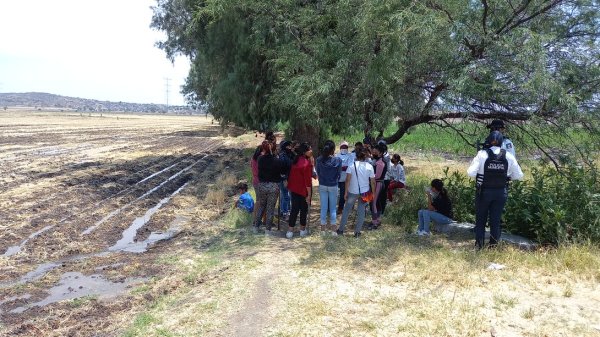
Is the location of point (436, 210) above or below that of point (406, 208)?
above

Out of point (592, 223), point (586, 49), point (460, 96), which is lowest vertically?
point (592, 223)

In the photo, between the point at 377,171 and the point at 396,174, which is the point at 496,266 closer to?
the point at 377,171

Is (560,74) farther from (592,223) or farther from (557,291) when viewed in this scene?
(557,291)

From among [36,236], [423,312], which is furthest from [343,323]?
[36,236]

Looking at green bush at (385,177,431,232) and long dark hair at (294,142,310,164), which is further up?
long dark hair at (294,142,310,164)

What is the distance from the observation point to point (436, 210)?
809 cm

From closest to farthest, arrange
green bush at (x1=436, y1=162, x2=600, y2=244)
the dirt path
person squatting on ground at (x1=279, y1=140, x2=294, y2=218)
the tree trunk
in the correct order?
the dirt path, green bush at (x1=436, y1=162, x2=600, y2=244), person squatting on ground at (x1=279, y1=140, x2=294, y2=218), the tree trunk

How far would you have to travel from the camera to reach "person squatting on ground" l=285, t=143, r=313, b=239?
7.93 m

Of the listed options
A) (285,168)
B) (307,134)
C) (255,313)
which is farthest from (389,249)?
(307,134)

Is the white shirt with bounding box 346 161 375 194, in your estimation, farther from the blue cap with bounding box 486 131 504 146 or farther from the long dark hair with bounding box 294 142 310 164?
the blue cap with bounding box 486 131 504 146

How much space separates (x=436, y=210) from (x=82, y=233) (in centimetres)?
693

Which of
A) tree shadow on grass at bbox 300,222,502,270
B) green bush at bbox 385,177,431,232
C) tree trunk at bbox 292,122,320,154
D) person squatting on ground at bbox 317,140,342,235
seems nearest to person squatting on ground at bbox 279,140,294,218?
person squatting on ground at bbox 317,140,342,235

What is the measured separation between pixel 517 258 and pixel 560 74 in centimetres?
312

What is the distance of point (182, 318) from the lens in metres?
5.18
